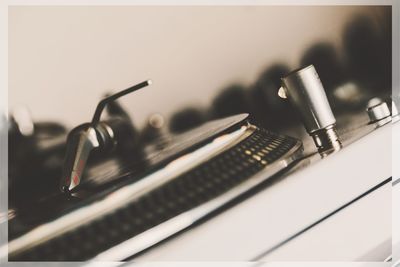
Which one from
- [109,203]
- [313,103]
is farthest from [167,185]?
[313,103]

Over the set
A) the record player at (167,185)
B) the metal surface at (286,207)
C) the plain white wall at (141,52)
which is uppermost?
the plain white wall at (141,52)

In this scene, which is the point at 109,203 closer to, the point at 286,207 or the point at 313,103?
the point at 286,207

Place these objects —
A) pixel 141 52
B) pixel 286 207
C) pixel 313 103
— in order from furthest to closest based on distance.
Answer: pixel 141 52 < pixel 313 103 < pixel 286 207

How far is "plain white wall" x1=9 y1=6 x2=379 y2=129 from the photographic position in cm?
77

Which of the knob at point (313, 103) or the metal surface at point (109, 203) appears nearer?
the metal surface at point (109, 203)

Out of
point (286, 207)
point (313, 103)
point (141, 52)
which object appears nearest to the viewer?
point (286, 207)

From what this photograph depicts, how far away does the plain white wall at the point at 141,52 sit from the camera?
77 centimetres

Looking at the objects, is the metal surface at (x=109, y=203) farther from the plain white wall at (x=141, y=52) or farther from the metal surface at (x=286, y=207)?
the plain white wall at (x=141, y=52)

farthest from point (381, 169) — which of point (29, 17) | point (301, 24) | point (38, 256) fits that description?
point (29, 17)

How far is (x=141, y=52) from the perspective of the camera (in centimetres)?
81

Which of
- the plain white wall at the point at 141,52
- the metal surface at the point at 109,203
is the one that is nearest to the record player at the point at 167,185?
the metal surface at the point at 109,203

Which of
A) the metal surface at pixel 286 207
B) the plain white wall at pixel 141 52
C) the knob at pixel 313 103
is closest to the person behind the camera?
the metal surface at pixel 286 207

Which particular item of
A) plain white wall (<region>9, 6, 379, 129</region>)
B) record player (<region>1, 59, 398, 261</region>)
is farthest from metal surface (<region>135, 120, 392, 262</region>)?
plain white wall (<region>9, 6, 379, 129</region>)

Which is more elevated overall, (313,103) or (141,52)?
(141,52)
